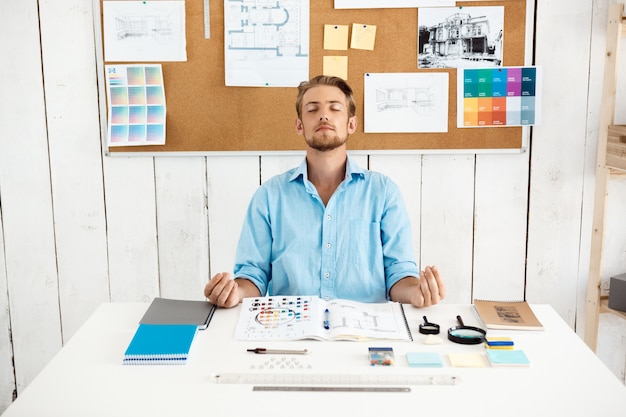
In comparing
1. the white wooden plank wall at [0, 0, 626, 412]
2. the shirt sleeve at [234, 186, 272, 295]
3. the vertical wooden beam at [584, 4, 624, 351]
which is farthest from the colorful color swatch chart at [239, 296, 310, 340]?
the vertical wooden beam at [584, 4, 624, 351]

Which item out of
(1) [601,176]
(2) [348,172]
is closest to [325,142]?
(2) [348,172]

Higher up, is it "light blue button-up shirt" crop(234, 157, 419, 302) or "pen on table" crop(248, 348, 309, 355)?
"light blue button-up shirt" crop(234, 157, 419, 302)

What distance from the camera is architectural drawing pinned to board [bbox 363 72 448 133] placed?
251cm

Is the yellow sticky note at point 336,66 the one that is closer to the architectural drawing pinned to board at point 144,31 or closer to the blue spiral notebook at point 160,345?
the architectural drawing pinned to board at point 144,31

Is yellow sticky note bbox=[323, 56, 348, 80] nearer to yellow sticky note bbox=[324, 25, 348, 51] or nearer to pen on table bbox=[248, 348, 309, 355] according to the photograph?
yellow sticky note bbox=[324, 25, 348, 51]

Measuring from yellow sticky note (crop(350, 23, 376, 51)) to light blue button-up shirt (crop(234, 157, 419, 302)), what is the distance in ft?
1.98

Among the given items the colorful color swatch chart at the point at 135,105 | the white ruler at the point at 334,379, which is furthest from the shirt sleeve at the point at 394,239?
the colorful color swatch chart at the point at 135,105

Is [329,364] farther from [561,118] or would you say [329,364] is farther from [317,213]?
[561,118]

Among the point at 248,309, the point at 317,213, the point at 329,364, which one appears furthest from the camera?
the point at 317,213

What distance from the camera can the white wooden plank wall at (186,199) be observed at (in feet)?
8.29

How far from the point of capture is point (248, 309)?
1.67 metres

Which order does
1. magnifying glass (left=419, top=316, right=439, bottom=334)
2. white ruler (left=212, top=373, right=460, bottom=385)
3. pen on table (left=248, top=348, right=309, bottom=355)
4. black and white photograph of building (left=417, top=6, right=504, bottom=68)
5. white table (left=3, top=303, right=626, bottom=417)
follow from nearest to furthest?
white table (left=3, top=303, right=626, bottom=417) < white ruler (left=212, top=373, right=460, bottom=385) < pen on table (left=248, top=348, right=309, bottom=355) < magnifying glass (left=419, top=316, right=439, bottom=334) < black and white photograph of building (left=417, top=6, right=504, bottom=68)

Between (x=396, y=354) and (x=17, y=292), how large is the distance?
1.84 m

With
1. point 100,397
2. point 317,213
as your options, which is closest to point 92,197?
point 317,213
